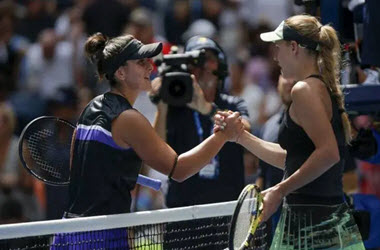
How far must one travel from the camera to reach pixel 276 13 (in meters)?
11.4

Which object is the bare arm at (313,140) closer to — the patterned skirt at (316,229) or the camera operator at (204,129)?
the patterned skirt at (316,229)

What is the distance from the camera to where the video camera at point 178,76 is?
6.54m

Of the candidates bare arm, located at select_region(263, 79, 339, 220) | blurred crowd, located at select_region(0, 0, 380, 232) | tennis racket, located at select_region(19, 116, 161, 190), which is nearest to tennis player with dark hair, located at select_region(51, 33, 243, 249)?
tennis racket, located at select_region(19, 116, 161, 190)

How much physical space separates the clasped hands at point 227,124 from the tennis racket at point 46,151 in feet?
1.58

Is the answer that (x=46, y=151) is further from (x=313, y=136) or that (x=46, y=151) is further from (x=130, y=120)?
(x=313, y=136)

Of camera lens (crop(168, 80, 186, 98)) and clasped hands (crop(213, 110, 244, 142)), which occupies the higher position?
camera lens (crop(168, 80, 186, 98))

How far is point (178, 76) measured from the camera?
658cm

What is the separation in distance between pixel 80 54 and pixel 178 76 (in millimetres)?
3808

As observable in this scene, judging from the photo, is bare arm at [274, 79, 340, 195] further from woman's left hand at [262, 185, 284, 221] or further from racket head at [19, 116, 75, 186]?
racket head at [19, 116, 75, 186]

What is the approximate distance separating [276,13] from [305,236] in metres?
7.16

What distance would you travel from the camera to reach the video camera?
654cm

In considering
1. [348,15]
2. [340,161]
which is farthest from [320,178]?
[348,15]

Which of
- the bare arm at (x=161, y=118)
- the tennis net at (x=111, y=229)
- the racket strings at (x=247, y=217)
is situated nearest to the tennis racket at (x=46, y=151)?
the tennis net at (x=111, y=229)

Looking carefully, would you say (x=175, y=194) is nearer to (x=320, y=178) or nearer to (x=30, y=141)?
(x=30, y=141)
